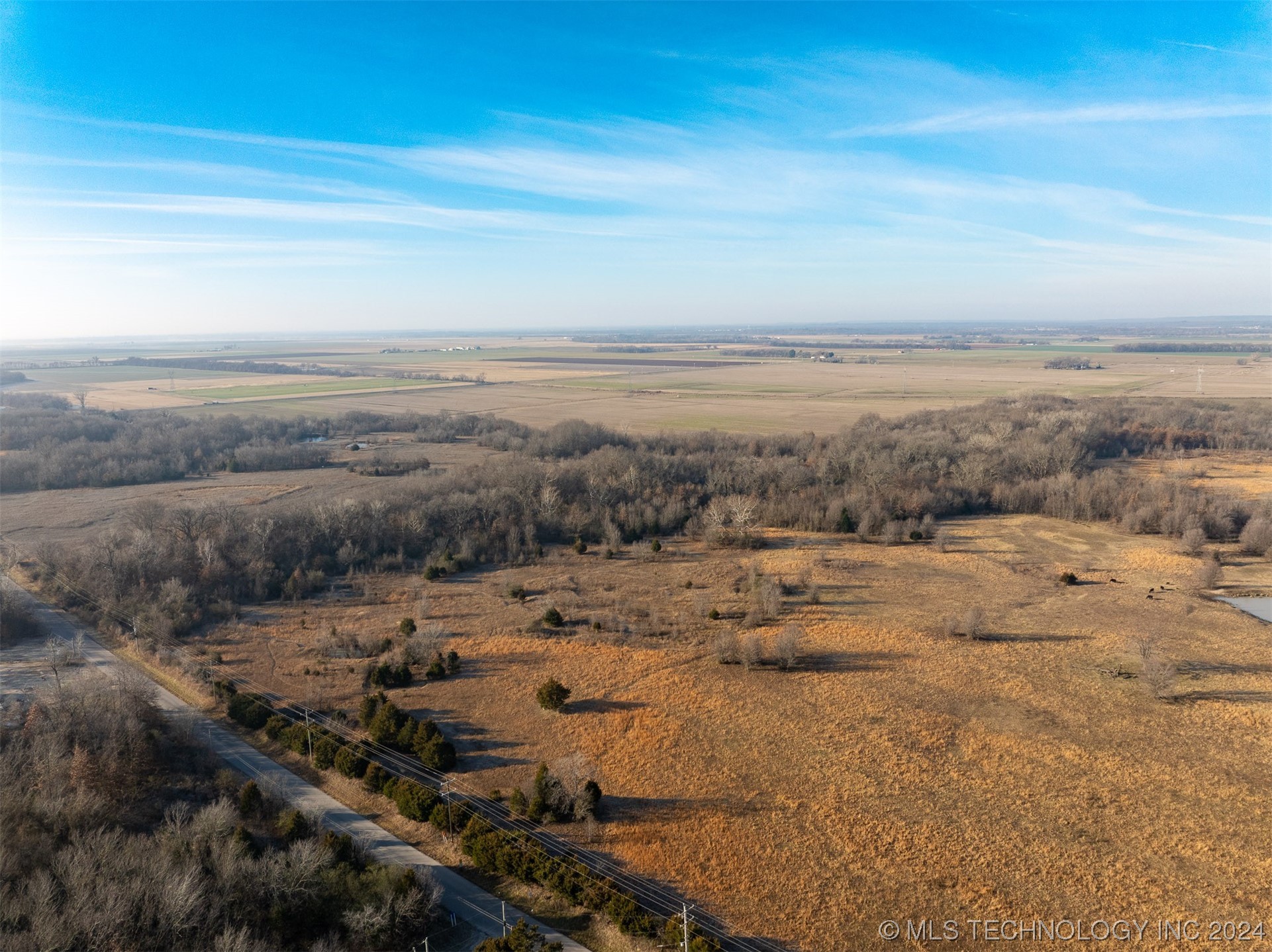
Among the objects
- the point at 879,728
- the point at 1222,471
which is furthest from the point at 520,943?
the point at 1222,471

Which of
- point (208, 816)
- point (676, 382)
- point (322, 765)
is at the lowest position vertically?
point (322, 765)

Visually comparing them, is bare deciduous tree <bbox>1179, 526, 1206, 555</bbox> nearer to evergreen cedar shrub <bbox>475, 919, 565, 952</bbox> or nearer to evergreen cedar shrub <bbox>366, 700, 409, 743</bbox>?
evergreen cedar shrub <bbox>475, 919, 565, 952</bbox>

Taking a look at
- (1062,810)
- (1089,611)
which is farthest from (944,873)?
(1089,611)

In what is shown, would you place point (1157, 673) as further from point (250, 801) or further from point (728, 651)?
point (250, 801)

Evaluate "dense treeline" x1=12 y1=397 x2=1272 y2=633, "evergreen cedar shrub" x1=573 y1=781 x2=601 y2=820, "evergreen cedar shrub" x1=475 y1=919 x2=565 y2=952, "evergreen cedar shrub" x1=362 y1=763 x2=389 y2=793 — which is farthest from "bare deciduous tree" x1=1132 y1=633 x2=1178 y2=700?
"evergreen cedar shrub" x1=362 y1=763 x2=389 y2=793

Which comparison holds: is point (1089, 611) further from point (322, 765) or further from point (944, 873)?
point (322, 765)
